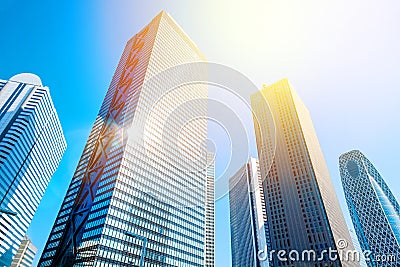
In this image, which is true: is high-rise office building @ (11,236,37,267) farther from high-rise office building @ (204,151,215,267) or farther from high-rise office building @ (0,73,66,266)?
high-rise office building @ (204,151,215,267)

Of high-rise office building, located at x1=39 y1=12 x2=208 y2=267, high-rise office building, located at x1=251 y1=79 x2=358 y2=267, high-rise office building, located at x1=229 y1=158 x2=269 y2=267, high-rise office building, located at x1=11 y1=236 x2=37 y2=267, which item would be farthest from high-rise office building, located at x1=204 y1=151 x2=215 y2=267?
high-rise office building, located at x1=11 y1=236 x2=37 y2=267

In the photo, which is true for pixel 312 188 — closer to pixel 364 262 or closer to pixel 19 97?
pixel 364 262

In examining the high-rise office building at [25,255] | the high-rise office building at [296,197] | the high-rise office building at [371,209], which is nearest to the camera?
the high-rise office building at [296,197]

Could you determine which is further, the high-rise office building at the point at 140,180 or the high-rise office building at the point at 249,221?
the high-rise office building at the point at 249,221

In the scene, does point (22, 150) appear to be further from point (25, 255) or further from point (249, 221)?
point (249, 221)

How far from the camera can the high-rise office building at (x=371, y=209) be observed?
5271 inches

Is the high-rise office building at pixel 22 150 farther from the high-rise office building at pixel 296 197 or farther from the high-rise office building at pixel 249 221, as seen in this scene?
the high-rise office building at pixel 249 221

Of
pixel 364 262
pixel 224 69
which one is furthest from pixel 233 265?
pixel 224 69

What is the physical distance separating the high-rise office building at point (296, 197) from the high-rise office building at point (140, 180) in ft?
99.3

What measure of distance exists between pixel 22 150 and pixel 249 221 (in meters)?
135

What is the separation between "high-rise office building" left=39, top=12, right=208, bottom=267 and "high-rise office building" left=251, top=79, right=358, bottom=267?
99.3 ft

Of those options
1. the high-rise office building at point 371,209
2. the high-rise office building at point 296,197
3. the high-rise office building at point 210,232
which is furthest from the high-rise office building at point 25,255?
the high-rise office building at point 371,209

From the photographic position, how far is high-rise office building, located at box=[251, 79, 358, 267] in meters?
90.2

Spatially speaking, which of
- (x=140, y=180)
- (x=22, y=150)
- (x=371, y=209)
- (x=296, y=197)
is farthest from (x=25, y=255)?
(x=371, y=209)
